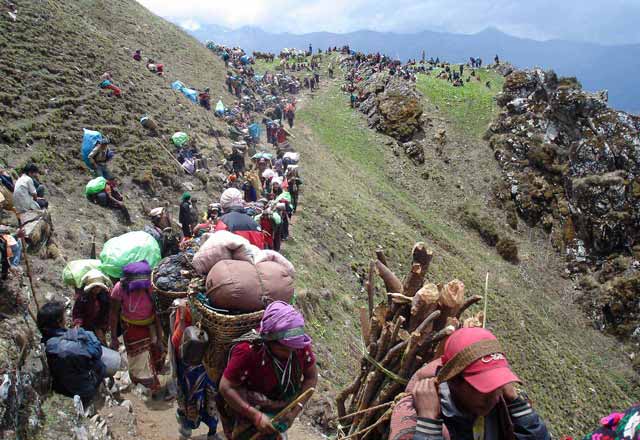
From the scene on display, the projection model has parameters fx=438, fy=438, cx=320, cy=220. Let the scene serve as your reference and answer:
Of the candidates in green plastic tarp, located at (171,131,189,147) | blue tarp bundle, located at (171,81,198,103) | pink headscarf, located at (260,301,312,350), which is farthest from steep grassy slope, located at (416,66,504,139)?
pink headscarf, located at (260,301,312,350)

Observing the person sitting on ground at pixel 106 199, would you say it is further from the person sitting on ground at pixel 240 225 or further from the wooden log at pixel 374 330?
the wooden log at pixel 374 330

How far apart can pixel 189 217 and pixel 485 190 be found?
25.4 meters

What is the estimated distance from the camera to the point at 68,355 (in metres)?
4.38

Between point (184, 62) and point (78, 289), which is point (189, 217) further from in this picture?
point (184, 62)

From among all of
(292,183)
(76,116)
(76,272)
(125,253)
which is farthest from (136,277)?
(76,116)

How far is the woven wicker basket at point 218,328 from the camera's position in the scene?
3504mm

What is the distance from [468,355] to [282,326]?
1.33 meters

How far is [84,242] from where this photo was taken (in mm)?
9516

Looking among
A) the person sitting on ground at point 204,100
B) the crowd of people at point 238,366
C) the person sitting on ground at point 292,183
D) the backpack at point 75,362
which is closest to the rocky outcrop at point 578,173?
the person sitting on ground at point 292,183

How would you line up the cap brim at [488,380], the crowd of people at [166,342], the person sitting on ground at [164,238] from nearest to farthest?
the cap brim at [488,380]
the crowd of people at [166,342]
the person sitting on ground at [164,238]

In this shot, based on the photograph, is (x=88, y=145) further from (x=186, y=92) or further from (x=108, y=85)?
(x=186, y=92)

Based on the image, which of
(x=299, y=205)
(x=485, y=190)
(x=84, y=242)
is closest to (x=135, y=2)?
(x=299, y=205)

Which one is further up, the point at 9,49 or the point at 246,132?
the point at 9,49

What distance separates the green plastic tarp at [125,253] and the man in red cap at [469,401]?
4288 mm
